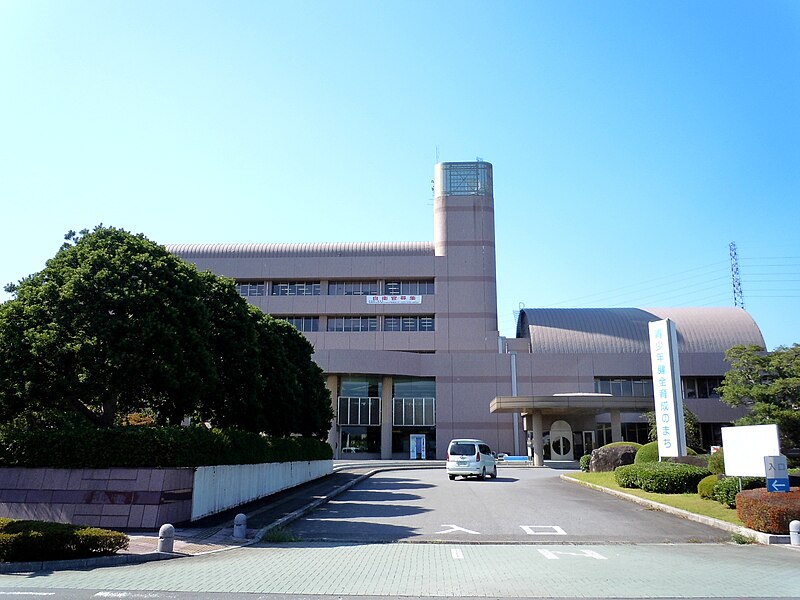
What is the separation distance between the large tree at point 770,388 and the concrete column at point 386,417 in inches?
917

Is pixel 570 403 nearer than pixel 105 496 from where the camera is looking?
No

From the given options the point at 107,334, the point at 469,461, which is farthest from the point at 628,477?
the point at 107,334

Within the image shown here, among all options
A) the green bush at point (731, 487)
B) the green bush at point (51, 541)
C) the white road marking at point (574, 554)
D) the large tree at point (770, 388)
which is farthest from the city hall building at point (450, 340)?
the green bush at point (51, 541)

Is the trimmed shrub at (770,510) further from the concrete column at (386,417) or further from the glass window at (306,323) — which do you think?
the glass window at (306,323)

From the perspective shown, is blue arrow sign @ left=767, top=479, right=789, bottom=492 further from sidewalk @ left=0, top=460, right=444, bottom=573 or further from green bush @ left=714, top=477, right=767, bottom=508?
sidewalk @ left=0, top=460, right=444, bottom=573

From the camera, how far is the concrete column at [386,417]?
49.1m

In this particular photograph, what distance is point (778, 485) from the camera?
13398 mm

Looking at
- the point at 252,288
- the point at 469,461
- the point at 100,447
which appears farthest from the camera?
the point at 252,288

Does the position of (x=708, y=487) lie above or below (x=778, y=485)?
below

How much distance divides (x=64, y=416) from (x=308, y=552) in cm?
782

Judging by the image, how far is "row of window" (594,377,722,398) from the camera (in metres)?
50.6

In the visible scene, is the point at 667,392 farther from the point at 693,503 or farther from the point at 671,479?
the point at 693,503

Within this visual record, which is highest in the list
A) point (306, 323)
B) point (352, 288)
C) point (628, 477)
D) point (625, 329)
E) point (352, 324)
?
point (352, 288)

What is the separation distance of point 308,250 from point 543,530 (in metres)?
45.5
